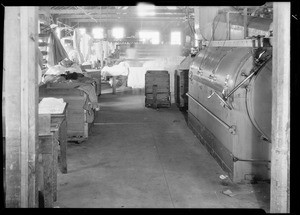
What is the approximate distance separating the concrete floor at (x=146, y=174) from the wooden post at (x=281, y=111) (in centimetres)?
120

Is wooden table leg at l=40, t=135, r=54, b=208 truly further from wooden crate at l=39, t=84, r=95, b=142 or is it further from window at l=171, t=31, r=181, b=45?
window at l=171, t=31, r=181, b=45

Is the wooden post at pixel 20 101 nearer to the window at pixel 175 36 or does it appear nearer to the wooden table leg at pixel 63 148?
the wooden table leg at pixel 63 148

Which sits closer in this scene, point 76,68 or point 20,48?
point 20,48

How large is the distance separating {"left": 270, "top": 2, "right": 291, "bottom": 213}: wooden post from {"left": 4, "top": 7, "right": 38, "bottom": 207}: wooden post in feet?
8.08

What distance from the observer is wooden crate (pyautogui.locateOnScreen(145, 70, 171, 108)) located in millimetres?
13258

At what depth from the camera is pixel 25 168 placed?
387 cm

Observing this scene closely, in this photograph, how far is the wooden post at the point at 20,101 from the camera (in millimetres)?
3762

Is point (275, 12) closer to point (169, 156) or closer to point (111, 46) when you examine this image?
point (169, 156)

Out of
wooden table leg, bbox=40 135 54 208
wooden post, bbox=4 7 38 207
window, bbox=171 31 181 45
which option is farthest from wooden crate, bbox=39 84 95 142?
window, bbox=171 31 181 45

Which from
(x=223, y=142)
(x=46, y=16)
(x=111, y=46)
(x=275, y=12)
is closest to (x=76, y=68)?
(x=46, y=16)
